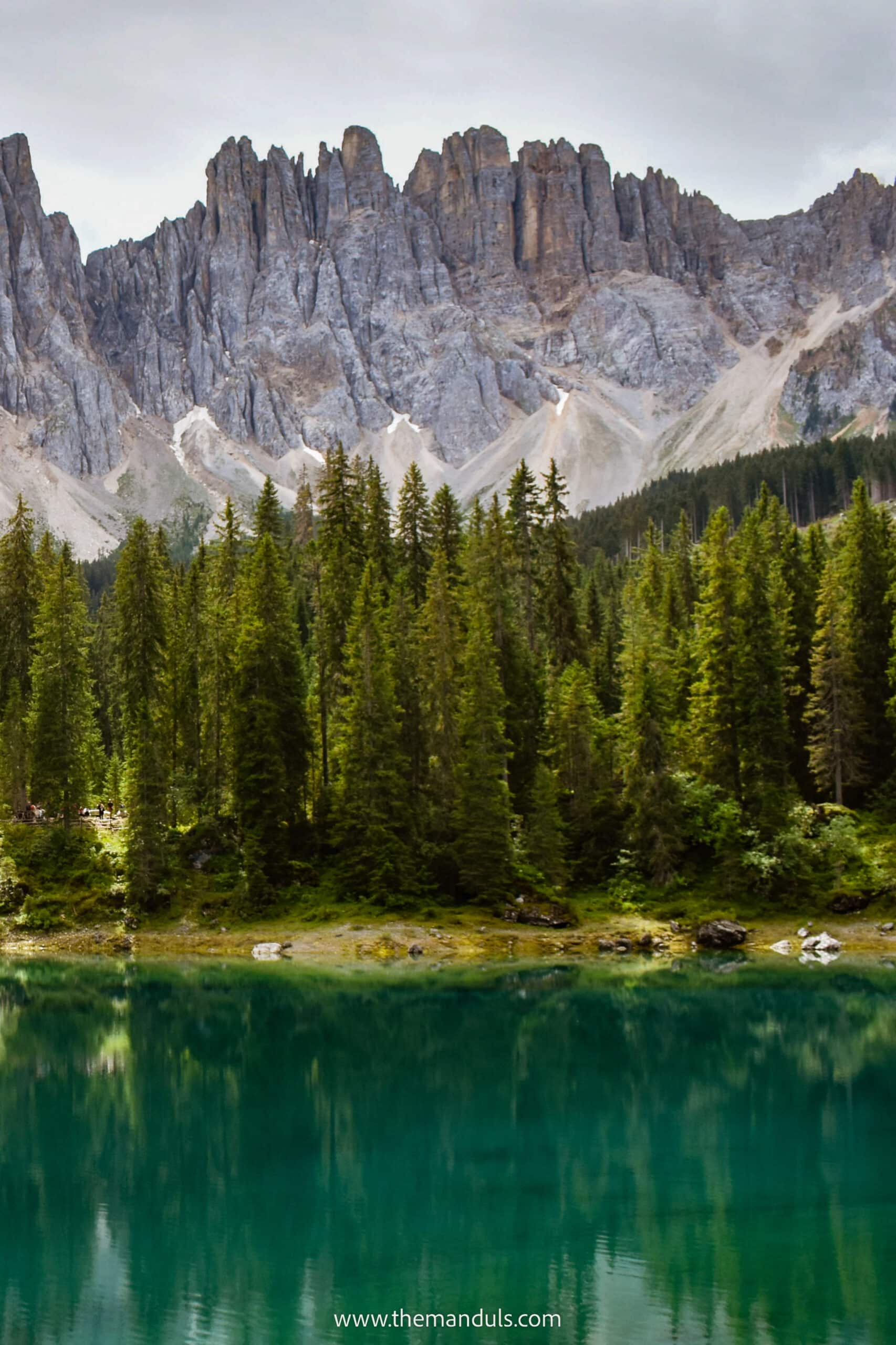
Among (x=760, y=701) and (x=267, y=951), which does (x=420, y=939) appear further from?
(x=760, y=701)

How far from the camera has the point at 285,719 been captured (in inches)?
2244

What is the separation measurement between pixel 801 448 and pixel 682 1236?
16924 cm

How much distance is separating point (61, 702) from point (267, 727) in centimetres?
1077

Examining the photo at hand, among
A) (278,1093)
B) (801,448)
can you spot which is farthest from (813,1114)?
(801,448)

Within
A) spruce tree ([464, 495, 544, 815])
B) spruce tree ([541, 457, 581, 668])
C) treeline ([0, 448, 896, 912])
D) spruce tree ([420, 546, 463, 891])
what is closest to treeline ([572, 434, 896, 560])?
spruce tree ([541, 457, 581, 668])

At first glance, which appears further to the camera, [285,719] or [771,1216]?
[285,719]

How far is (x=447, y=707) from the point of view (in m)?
57.5

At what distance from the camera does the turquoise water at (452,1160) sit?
16.7 meters

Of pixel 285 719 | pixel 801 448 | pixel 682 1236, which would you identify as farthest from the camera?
pixel 801 448

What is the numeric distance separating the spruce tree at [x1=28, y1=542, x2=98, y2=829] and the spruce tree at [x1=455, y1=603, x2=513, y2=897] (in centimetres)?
1814

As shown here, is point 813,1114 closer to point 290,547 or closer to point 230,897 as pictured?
point 230,897

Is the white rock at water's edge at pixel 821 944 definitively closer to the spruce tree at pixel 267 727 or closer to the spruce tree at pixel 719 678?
the spruce tree at pixel 719 678

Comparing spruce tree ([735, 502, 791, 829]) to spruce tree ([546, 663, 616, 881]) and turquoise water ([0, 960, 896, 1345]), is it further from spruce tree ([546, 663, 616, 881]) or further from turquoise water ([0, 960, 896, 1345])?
turquoise water ([0, 960, 896, 1345])

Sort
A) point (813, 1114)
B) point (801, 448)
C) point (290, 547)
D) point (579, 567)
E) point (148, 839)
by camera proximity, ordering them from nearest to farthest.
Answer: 1. point (813, 1114)
2. point (148, 839)
3. point (579, 567)
4. point (290, 547)
5. point (801, 448)
